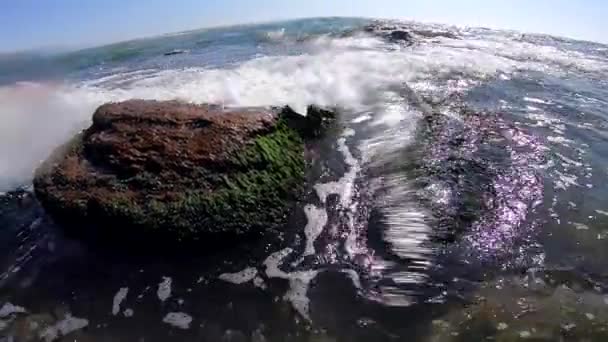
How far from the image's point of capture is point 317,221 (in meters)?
5.60

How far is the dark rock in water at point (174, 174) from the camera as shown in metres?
5.15

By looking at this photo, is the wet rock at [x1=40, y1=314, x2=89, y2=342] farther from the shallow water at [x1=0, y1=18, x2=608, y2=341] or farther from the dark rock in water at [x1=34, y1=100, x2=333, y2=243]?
the dark rock in water at [x1=34, y1=100, x2=333, y2=243]

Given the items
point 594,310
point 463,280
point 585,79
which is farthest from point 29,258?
point 585,79

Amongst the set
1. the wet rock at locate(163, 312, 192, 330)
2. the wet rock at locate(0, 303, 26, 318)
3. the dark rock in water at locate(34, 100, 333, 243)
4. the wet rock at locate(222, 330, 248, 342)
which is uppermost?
the dark rock in water at locate(34, 100, 333, 243)

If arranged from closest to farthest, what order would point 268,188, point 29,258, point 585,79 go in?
point 29,258, point 268,188, point 585,79

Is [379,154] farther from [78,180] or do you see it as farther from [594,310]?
[78,180]

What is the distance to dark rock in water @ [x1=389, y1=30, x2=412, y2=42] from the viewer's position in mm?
24527

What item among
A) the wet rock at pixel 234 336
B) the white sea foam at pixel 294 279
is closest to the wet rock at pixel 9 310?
the wet rock at pixel 234 336

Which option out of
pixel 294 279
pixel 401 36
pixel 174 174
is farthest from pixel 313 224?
pixel 401 36

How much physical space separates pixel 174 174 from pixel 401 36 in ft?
72.7

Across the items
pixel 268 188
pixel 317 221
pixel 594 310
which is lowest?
pixel 594 310

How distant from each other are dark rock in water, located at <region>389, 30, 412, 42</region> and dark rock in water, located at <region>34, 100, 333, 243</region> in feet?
65.3

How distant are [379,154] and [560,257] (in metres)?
3.17

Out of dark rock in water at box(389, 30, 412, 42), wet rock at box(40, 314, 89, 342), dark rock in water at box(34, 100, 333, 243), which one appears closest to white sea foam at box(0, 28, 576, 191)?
dark rock in water at box(34, 100, 333, 243)
